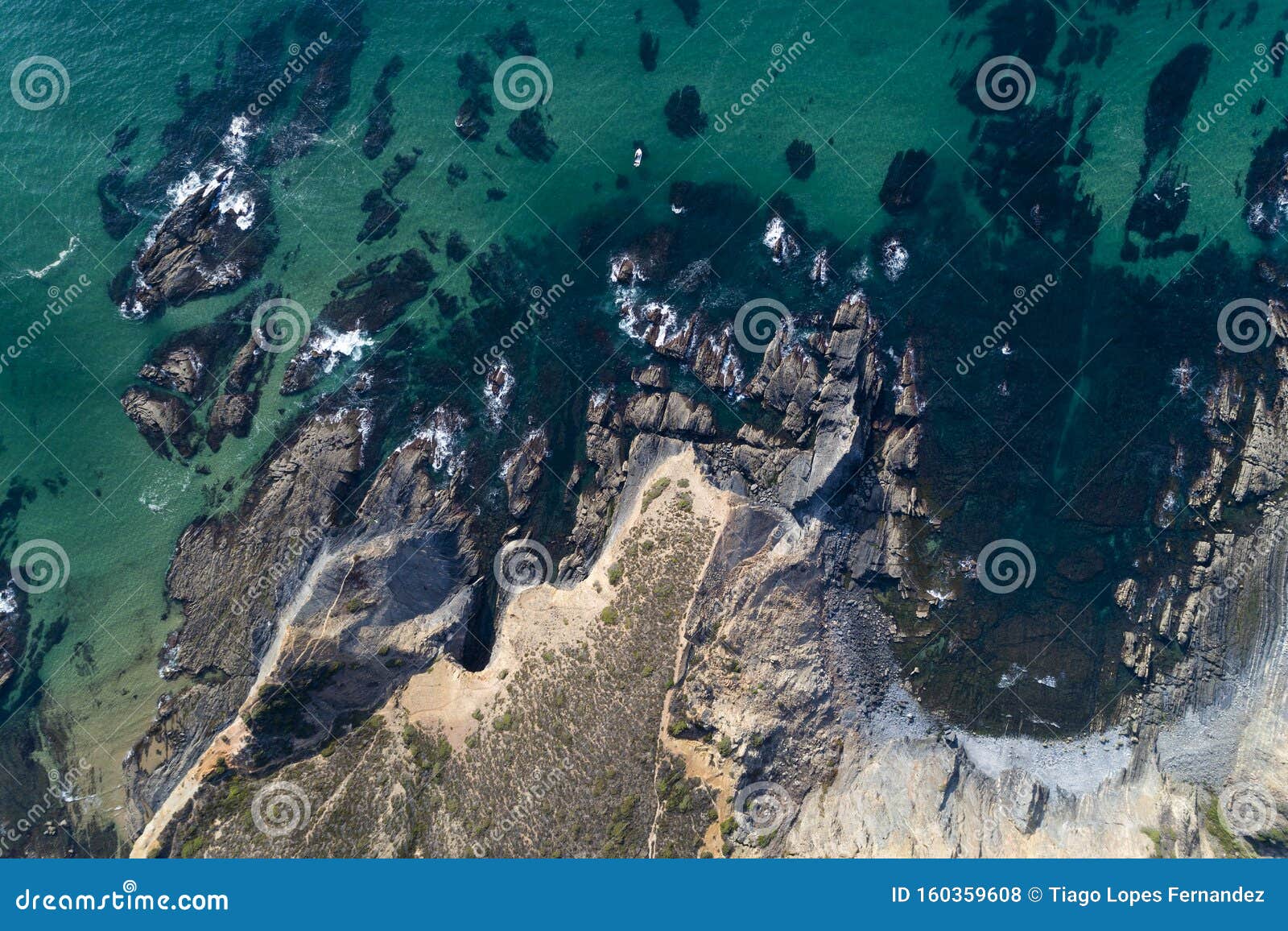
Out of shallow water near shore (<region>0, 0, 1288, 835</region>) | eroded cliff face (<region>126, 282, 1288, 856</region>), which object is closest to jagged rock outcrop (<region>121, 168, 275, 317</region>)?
shallow water near shore (<region>0, 0, 1288, 835</region>)

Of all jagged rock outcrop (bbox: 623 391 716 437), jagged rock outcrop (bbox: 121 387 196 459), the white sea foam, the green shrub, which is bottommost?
jagged rock outcrop (bbox: 121 387 196 459)

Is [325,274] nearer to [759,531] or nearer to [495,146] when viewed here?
[495,146]

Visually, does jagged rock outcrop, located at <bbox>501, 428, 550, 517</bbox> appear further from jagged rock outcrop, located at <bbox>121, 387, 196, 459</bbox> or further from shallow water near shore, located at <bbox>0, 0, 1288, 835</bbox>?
jagged rock outcrop, located at <bbox>121, 387, 196, 459</bbox>

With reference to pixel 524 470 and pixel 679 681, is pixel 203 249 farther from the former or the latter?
pixel 679 681

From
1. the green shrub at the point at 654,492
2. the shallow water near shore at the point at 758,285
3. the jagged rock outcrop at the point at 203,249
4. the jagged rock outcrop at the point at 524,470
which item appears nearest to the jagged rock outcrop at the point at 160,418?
the shallow water near shore at the point at 758,285

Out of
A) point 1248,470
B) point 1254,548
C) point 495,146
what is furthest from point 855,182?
point 1254,548

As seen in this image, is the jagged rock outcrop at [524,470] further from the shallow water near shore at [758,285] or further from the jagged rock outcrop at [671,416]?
the jagged rock outcrop at [671,416]
